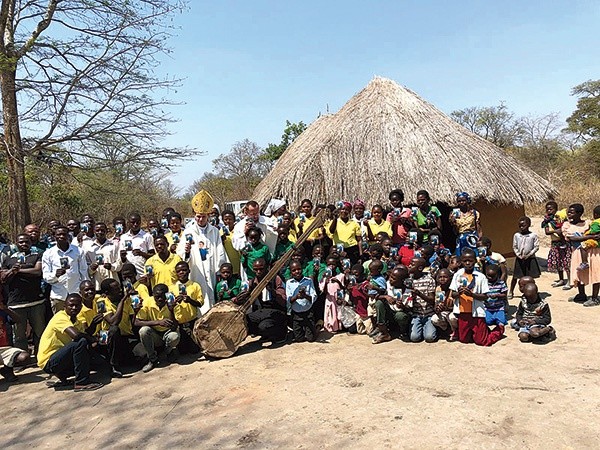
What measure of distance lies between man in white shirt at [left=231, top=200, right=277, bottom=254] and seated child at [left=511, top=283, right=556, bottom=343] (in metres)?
3.02

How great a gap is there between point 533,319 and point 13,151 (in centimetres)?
831

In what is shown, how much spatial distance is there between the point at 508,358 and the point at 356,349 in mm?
1529

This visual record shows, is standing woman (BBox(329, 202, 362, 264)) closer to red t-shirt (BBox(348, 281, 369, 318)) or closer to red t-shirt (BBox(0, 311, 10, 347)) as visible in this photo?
red t-shirt (BBox(348, 281, 369, 318))

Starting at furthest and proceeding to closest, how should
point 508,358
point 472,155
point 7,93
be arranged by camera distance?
point 472,155, point 7,93, point 508,358

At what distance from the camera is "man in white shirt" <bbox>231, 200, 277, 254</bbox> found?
5.92 m

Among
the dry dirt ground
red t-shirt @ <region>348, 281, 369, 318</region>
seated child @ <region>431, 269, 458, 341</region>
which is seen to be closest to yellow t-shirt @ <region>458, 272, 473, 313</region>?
seated child @ <region>431, 269, 458, 341</region>

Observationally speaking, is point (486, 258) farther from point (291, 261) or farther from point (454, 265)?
point (291, 261)

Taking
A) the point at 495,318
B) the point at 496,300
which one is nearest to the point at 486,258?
the point at 496,300

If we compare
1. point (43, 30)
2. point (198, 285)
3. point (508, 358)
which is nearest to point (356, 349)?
point (508, 358)

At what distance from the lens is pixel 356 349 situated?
5.31 meters

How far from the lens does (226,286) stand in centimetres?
564

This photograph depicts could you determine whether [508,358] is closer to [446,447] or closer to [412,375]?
[412,375]

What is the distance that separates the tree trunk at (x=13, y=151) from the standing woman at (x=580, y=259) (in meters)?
8.72

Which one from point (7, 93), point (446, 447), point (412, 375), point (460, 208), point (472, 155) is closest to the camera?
point (446, 447)
